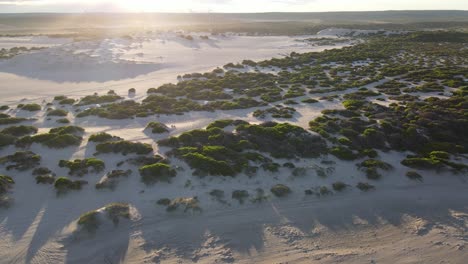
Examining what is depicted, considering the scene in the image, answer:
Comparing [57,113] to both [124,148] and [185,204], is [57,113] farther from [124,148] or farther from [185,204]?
[185,204]

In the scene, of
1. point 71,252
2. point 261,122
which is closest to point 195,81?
point 261,122

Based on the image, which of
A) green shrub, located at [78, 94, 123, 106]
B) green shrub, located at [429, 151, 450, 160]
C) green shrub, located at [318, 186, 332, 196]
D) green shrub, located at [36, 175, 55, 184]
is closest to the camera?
green shrub, located at [318, 186, 332, 196]

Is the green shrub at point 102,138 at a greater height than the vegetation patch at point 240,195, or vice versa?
the green shrub at point 102,138

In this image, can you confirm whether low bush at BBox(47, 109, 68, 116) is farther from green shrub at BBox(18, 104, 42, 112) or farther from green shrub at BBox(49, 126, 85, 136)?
green shrub at BBox(49, 126, 85, 136)

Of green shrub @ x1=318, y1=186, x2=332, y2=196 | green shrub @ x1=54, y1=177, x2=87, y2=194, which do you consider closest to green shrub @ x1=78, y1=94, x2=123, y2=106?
green shrub @ x1=54, y1=177, x2=87, y2=194

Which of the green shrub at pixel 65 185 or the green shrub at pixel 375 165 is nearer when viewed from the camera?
the green shrub at pixel 65 185

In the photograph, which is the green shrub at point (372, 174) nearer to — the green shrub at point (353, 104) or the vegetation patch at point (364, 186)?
the vegetation patch at point (364, 186)

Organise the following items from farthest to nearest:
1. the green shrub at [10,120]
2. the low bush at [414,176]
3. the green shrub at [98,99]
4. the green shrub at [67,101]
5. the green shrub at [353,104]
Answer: the green shrub at [98,99]
the green shrub at [67,101]
the green shrub at [353,104]
the green shrub at [10,120]
the low bush at [414,176]

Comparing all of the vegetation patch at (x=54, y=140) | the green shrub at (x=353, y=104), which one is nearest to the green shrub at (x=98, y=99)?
the vegetation patch at (x=54, y=140)
